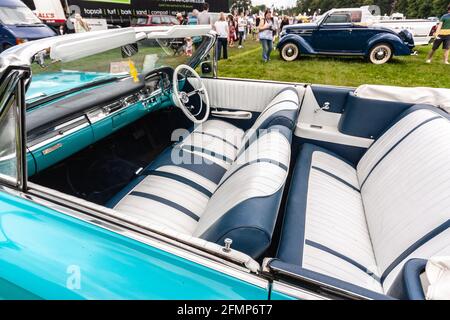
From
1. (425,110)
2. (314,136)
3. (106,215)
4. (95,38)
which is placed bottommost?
(314,136)

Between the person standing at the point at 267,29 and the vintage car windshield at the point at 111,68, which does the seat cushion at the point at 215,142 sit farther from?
the person standing at the point at 267,29

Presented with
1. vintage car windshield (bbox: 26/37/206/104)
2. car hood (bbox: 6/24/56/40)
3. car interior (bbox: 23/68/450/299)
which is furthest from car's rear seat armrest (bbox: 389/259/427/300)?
car hood (bbox: 6/24/56/40)

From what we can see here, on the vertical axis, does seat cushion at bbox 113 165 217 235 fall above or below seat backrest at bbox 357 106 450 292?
below

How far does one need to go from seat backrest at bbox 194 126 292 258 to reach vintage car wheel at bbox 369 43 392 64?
748 centimetres

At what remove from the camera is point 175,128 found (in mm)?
3139

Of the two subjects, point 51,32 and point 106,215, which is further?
→ point 51,32

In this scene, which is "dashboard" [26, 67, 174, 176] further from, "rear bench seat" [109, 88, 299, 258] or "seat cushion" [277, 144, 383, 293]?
"seat cushion" [277, 144, 383, 293]

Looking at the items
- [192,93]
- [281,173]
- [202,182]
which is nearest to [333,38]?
[192,93]

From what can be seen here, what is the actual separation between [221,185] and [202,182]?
0.45 meters

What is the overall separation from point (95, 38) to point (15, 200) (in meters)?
0.89

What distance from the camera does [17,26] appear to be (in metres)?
6.98

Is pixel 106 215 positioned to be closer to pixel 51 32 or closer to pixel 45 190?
Answer: pixel 45 190

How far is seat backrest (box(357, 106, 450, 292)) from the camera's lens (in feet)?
4.12

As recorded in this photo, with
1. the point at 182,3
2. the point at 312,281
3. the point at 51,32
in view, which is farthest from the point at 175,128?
the point at 182,3
